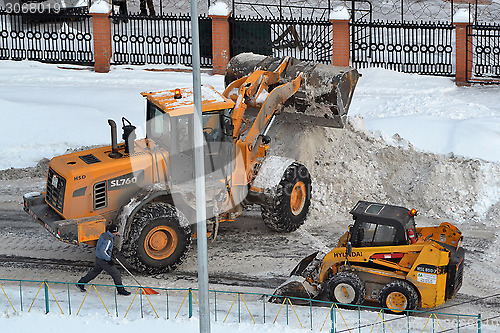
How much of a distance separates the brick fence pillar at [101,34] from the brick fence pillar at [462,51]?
9.84m

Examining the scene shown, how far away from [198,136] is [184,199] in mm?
4084

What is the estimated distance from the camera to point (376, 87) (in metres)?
23.6

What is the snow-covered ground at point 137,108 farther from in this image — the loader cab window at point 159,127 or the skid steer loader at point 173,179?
the loader cab window at point 159,127

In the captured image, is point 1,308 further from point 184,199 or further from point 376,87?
point 376,87

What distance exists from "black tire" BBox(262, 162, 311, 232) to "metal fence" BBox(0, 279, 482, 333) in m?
2.39

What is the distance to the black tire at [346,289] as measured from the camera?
40.2 feet

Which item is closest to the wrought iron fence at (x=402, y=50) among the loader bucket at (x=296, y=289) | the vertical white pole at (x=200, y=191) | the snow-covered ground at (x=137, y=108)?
the snow-covered ground at (x=137, y=108)

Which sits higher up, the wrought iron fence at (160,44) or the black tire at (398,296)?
the wrought iron fence at (160,44)

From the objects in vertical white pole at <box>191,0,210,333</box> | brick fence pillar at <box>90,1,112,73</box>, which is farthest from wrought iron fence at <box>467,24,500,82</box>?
vertical white pole at <box>191,0,210,333</box>

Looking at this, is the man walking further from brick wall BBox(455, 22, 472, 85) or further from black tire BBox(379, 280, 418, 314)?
brick wall BBox(455, 22, 472, 85)

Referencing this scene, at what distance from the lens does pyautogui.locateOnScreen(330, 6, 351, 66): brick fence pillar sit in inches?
941

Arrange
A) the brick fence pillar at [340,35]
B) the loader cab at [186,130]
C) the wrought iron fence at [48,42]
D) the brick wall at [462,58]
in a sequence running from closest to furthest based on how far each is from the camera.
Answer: the loader cab at [186,130], the brick wall at [462,58], the brick fence pillar at [340,35], the wrought iron fence at [48,42]

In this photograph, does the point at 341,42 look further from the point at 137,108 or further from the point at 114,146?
the point at 114,146

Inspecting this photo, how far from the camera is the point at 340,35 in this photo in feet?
79.4
